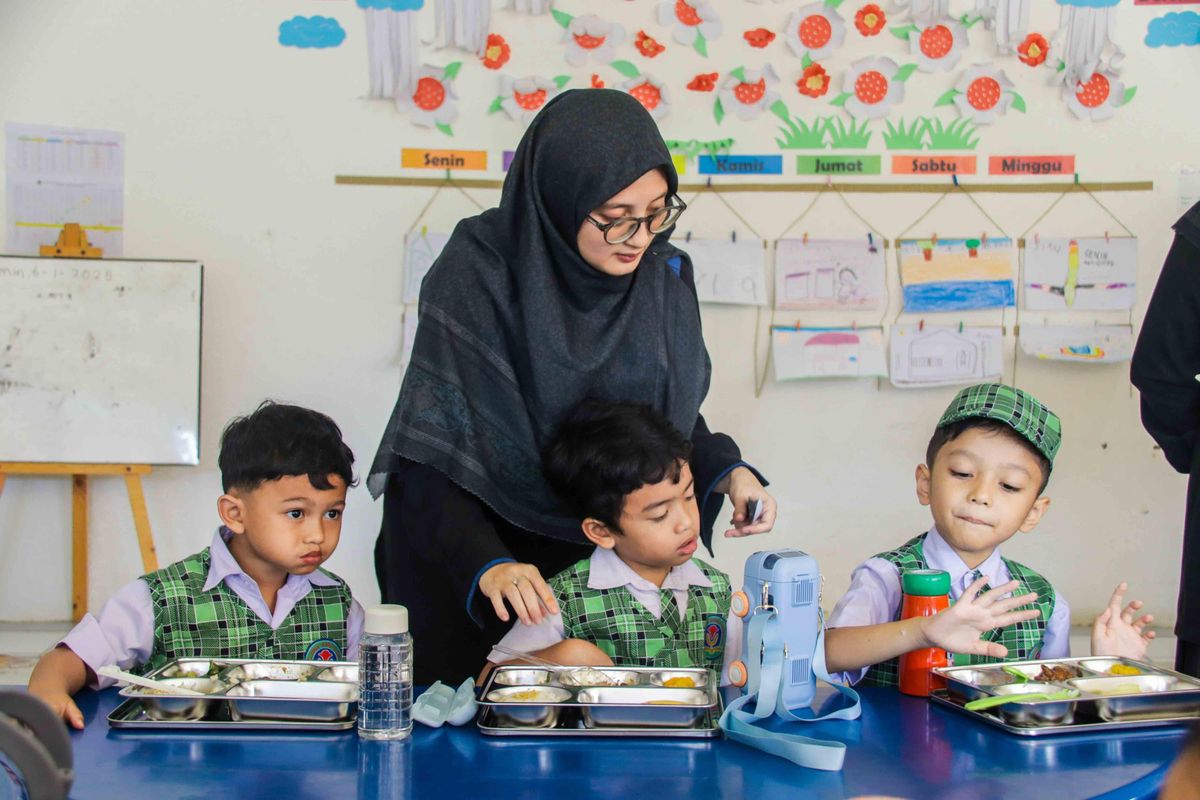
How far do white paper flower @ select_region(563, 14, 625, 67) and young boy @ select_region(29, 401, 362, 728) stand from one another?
7.40 ft

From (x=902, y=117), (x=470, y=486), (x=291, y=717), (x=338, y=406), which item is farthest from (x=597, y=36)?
(x=291, y=717)

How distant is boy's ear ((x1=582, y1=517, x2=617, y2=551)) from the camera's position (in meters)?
1.84

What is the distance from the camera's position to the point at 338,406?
153 inches

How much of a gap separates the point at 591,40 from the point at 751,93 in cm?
58

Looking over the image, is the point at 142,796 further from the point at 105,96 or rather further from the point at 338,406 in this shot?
the point at 105,96

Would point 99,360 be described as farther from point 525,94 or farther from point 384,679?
point 384,679

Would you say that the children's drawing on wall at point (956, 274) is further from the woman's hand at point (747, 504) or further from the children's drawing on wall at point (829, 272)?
the woman's hand at point (747, 504)

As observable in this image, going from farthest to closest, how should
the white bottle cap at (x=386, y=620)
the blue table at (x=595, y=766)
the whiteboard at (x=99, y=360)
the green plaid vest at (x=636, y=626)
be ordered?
1. the whiteboard at (x=99, y=360)
2. the green plaid vest at (x=636, y=626)
3. the white bottle cap at (x=386, y=620)
4. the blue table at (x=595, y=766)

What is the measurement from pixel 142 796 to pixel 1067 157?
3684mm

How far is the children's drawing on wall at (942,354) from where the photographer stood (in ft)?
12.7

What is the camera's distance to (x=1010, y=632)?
1.83 meters

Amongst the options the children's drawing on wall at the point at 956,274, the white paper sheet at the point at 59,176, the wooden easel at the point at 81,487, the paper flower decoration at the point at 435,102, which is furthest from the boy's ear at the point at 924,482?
the white paper sheet at the point at 59,176

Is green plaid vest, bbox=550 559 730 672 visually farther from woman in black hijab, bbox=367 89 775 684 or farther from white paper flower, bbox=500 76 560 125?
white paper flower, bbox=500 76 560 125

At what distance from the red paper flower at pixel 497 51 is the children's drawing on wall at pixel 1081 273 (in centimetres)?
191
